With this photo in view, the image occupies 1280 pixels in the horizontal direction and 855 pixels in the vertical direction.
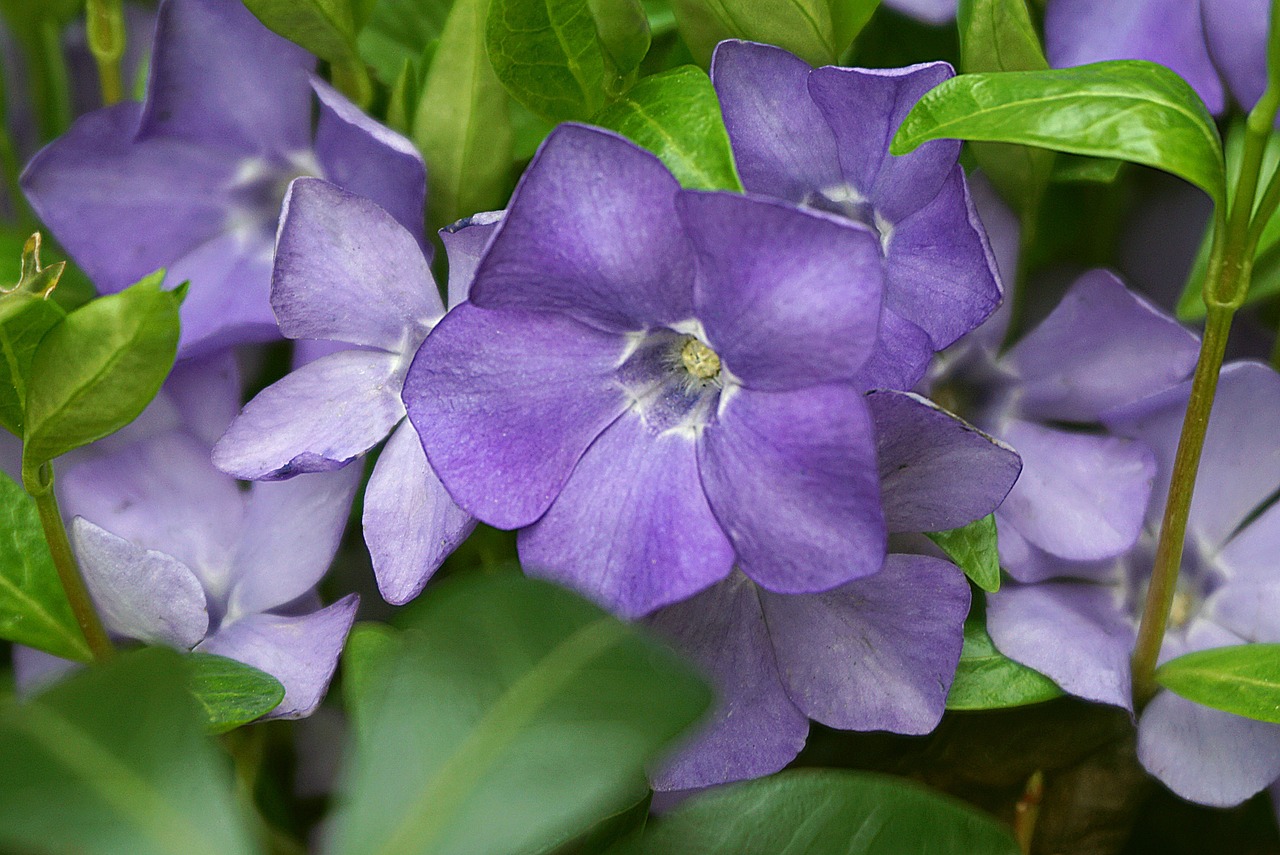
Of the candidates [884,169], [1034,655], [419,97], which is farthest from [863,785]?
[419,97]

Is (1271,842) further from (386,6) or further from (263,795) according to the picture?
(386,6)

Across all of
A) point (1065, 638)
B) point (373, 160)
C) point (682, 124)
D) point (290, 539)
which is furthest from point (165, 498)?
point (1065, 638)

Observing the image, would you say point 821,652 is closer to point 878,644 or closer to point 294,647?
point 878,644

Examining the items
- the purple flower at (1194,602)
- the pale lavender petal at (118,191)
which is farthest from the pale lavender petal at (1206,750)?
the pale lavender petal at (118,191)

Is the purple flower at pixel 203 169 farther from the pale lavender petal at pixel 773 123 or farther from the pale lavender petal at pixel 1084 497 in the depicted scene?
the pale lavender petal at pixel 1084 497

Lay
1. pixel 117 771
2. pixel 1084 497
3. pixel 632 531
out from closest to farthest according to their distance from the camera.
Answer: pixel 117 771 → pixel 632 531 → pixel 1084 497

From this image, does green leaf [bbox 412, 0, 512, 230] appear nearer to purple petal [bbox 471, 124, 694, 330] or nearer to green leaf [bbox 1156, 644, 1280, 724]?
purple petal [bbox 471, 124, 694, 330]

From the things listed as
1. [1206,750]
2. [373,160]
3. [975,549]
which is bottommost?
[1206,750]

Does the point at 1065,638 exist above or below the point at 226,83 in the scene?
below

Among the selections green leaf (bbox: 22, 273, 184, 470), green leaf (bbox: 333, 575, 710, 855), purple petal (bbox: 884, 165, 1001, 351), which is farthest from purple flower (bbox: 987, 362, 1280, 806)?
green leaf (bbox: 22, 273, 184, 470)
